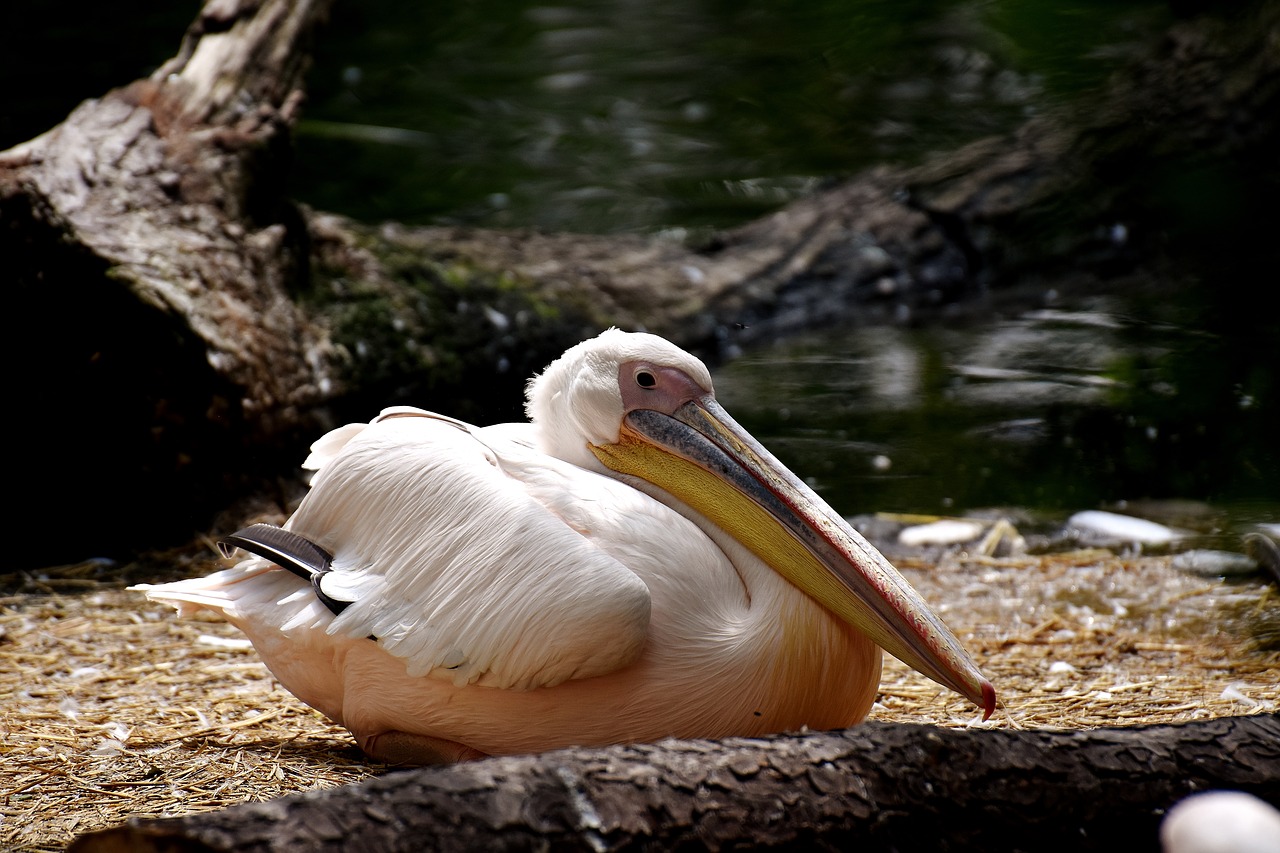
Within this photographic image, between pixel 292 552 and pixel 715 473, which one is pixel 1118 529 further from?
pixel 292 552

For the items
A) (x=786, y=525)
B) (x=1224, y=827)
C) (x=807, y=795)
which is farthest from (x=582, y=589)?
(x=1224, y=827)

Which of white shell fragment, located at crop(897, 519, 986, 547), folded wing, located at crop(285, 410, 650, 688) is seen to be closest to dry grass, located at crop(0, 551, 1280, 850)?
white shell fragment, located at crop(897, 519, 986, 547)

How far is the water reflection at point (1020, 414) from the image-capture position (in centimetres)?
515

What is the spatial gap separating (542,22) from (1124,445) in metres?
8.06

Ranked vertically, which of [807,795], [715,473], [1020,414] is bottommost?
[1020,414]

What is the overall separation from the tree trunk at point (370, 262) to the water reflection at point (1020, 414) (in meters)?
0.49

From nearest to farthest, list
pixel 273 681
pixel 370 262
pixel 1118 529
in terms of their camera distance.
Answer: pixel 273 681
pixel 1118 529
pixel 370 262

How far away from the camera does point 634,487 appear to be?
282 cm

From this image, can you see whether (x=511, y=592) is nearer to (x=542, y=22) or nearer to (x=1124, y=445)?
(x=1124, y=445)

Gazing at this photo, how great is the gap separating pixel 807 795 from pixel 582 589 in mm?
581

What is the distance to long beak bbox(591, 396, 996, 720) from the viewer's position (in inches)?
97.1

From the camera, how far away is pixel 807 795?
6.53ft

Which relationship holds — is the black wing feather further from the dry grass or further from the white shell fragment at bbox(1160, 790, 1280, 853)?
the white shell fragment at bbox(1160, 790, 1280, 853)

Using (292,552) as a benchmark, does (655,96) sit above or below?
above
